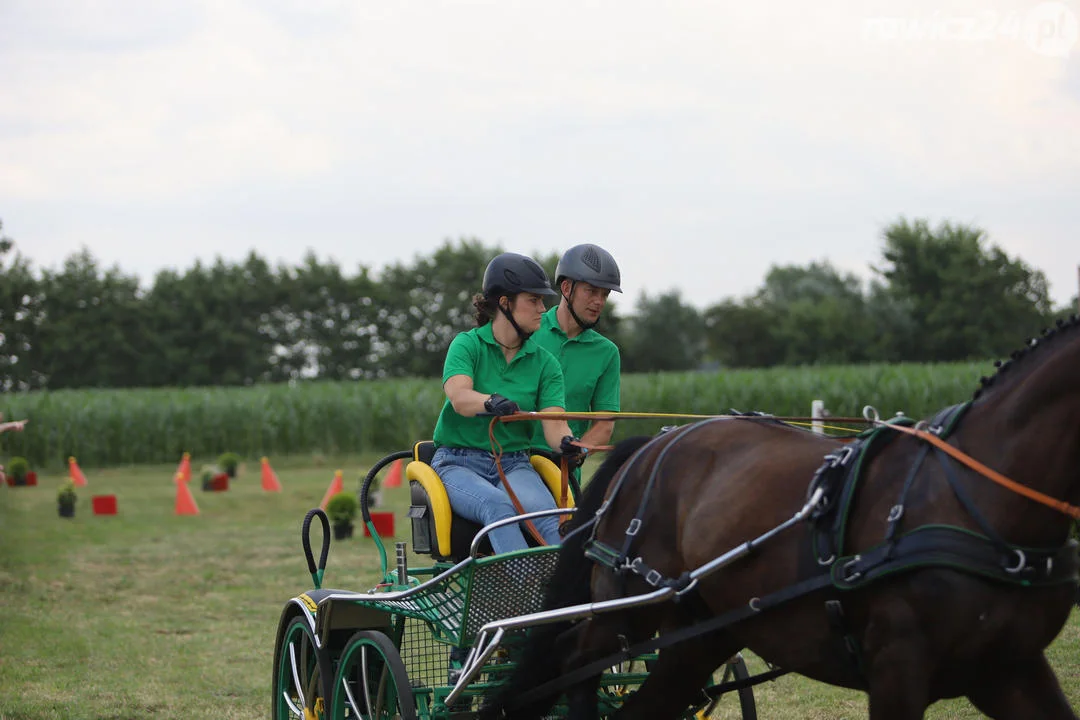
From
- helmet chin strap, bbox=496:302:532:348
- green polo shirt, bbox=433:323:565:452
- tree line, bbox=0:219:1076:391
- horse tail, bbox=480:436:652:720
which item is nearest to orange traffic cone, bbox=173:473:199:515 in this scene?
green polo shirt, bbox=433:323:565:452

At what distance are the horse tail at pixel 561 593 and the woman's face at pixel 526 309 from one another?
749mm

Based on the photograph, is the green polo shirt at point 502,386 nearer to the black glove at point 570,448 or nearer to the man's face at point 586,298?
the black glove at point 570,448

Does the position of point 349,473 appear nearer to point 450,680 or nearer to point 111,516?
point 111,516

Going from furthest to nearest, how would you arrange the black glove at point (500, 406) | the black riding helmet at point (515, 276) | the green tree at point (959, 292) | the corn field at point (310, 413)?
the green tree at point (959, 292) < the corn field at point (310, 413) < the black riding helmet at point (515, 276) < the black glove at point (500, 406)

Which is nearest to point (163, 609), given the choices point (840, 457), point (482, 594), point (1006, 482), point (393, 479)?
point (482, 594)

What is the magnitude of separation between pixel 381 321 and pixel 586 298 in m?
50.1

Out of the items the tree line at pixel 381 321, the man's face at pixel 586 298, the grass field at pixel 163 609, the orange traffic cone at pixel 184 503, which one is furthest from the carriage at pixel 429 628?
the tree line at pixel 381 321

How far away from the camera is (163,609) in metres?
10.1

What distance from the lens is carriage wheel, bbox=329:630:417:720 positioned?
13.5 ft

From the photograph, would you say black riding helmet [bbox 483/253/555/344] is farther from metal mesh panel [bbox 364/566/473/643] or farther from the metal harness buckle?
the metal harness buckle

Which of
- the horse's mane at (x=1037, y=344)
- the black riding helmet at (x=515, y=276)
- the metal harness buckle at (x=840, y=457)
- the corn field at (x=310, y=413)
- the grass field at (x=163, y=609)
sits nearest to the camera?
the horse's mane at (x=1037, y=344)

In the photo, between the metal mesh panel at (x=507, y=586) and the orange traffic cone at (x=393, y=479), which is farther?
the orange traffic cone at (x=393, y=479)

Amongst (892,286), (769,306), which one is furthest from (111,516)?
(769,306)

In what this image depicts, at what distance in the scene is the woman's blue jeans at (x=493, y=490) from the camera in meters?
4.45
